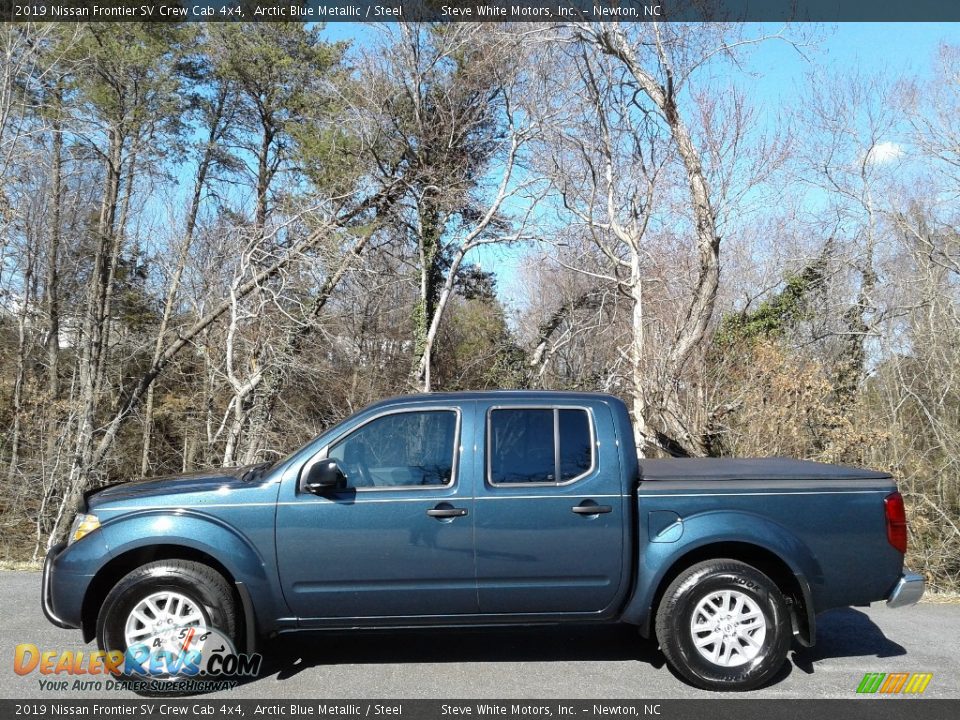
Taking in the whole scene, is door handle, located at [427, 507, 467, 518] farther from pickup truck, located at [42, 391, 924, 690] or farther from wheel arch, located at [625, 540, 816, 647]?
wheel arch, located at [625, 540, 816, 647]

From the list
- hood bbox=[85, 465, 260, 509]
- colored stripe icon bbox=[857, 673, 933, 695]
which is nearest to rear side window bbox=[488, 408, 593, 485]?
hood bbox=[85, 465, 260, 509]

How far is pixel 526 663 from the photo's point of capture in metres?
5.51

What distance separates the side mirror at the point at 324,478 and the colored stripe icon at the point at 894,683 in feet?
11.0

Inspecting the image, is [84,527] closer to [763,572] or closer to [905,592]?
[763,572]

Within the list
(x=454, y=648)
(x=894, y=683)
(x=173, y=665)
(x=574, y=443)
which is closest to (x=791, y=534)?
(x=894, y=683)

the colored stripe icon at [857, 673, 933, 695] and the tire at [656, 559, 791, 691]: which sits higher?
the tire at [656, 559, 791, 691]

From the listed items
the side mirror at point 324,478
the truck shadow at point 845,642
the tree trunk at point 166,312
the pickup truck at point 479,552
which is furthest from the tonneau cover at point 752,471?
the tree trunk at point 166,312

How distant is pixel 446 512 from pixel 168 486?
1.80 meters

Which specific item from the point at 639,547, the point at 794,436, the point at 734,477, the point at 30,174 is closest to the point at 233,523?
the point at 639,547

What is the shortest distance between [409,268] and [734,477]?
15.5 m

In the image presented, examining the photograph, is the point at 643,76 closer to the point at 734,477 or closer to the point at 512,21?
the point at 512,21

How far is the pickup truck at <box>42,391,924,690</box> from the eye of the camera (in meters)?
5.06

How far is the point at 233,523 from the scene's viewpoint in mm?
5109

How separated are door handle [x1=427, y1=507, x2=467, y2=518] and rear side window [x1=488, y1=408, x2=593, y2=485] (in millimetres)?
275
